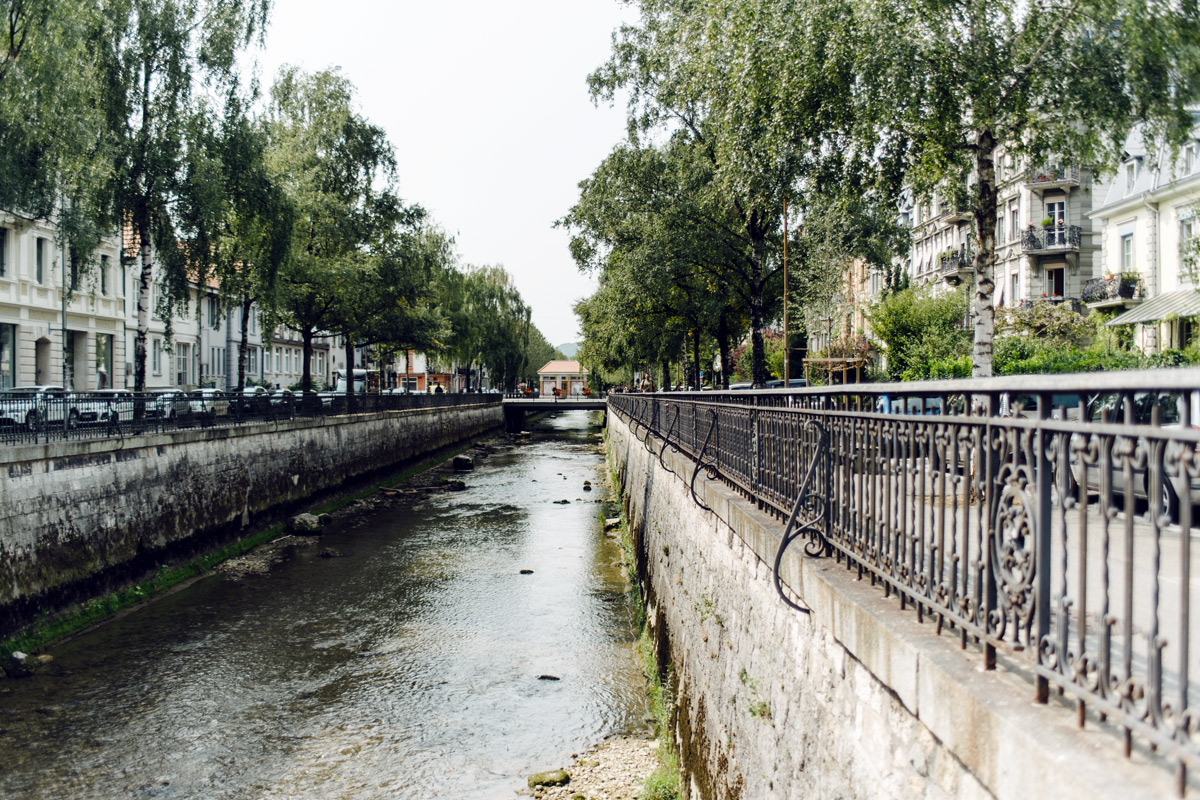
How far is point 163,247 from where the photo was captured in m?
21.1

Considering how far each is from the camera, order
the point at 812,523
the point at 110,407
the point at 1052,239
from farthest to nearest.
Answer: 1. the point at 1052,239
2. the point at 110,407
3. the point at 812,523

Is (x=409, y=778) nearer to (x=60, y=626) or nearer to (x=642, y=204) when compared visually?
(x=60, y=626)

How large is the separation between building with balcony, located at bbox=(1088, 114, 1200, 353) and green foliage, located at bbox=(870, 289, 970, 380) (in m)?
5.26

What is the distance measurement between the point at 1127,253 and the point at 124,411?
1370 inches

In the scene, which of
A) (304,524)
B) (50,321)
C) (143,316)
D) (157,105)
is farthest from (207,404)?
(50,321)

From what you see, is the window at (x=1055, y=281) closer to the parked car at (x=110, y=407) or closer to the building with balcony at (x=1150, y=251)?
the building with balcony at (x=1150, y=251)

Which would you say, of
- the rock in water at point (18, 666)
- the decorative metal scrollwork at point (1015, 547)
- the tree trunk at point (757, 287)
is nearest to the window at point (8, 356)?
the rock in water at point (18, 666)

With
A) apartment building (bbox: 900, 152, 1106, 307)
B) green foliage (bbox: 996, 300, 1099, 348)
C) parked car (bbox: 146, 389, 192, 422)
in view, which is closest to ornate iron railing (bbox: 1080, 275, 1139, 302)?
green foliage (bbox: 996, 300, 1099, 348)

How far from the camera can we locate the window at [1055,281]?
4150cm

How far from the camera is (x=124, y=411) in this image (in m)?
15.3

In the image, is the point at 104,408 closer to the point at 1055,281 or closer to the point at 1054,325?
the point at 1054,325

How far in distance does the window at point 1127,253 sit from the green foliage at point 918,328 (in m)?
5.97

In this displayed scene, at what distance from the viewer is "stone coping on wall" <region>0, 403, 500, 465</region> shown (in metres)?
12.3

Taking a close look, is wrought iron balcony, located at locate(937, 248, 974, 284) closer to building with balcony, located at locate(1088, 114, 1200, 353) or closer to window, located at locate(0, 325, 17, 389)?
building with balcony, located at locate(1088, 114, 1200, 353)
